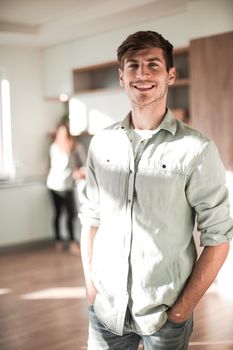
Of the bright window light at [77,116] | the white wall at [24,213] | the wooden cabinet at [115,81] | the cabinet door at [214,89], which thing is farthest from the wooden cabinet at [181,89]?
the white wall at [24,213]

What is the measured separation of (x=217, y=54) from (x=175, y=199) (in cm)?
303

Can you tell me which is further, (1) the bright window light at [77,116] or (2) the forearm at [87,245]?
(1) the bright window light at [77,116]

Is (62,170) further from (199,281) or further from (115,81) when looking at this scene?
(199,281)

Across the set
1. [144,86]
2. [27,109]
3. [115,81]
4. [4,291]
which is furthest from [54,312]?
[27,109]

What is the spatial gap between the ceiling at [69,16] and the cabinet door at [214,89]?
70 cm

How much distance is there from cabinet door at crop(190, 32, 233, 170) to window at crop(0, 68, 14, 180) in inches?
116

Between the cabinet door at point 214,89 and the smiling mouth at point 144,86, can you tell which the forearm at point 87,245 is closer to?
the smiling mouth at point 144,86

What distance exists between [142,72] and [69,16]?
4.06 metres

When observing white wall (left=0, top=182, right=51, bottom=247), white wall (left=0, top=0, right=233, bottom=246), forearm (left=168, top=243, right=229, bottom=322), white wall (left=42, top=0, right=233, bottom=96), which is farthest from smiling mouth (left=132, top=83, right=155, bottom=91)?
white wall (left=0, top=182, right=51, bottom=247)

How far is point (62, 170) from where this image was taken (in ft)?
18.9

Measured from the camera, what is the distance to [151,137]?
1410 millimetres

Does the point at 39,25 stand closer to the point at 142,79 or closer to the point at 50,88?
the point at 50,88

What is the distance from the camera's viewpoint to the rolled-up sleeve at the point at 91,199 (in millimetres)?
1551

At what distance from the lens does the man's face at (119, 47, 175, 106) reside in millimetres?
1379
